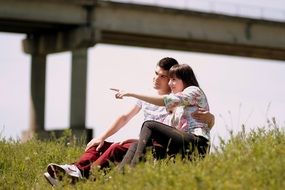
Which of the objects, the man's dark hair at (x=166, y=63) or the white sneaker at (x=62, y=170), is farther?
the man's dark hair at (x=166, y=63)

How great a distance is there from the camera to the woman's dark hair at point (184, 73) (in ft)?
25.0

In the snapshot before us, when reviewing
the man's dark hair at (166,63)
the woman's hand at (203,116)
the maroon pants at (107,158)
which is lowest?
the maroon pants at (107,158)

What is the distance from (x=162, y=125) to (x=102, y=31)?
34.2 m

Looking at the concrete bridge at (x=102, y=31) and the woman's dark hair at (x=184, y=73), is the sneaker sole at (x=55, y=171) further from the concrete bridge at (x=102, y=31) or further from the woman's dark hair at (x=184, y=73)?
the concrete bridge at (x=102, y=31)

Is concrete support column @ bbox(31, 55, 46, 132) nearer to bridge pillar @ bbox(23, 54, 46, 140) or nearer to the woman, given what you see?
bridge pillar @ bbox(23, 54, 46, 140)

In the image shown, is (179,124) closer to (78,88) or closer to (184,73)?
(184,73)

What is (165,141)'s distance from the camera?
7.26 metres

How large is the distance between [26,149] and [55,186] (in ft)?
8.93

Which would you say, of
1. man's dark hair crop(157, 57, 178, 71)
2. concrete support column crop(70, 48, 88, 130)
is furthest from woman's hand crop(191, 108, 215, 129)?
concrete support column crop(70, 48, 88, 130)

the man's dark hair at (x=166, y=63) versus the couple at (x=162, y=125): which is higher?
the man's dark hair at (x=166, y=63)

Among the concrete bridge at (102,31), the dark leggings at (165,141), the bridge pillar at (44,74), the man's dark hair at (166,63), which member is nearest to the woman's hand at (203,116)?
the dark leggings at (165,141)

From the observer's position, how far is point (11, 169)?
9266mm

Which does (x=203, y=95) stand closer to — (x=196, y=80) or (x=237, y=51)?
(x=196, y=80)

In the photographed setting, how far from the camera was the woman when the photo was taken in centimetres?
718
